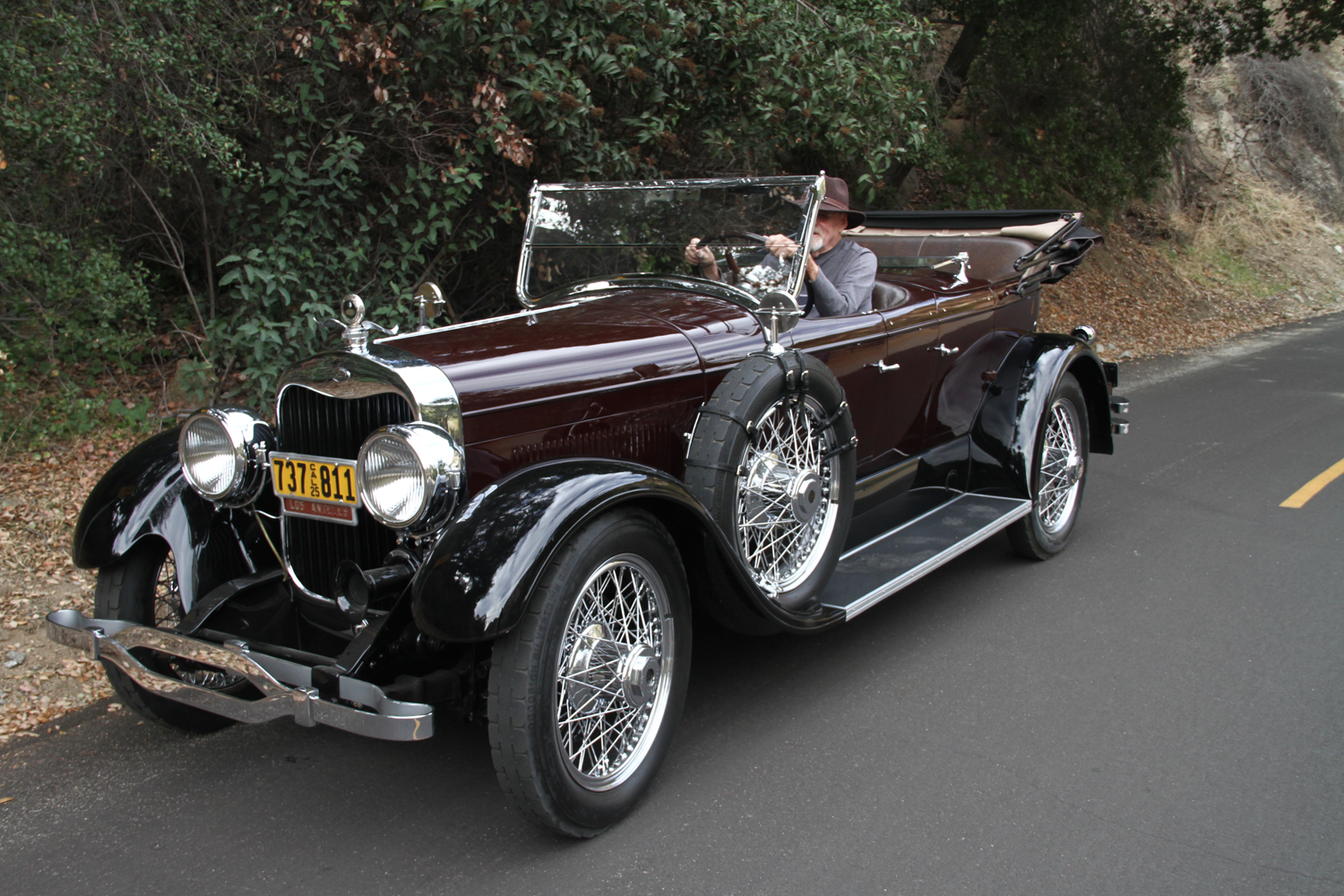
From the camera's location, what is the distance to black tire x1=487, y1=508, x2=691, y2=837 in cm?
243

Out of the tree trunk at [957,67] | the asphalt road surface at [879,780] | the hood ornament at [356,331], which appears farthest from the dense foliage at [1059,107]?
the hood ornament at [356,331]

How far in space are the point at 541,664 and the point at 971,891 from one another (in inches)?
46.3

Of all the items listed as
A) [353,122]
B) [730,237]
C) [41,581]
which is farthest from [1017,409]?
[41,581]

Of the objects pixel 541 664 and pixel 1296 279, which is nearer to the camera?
pixel 541 664

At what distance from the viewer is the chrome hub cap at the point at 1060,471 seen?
15.8 feet

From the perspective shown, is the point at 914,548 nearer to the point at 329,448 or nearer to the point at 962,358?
the point at 962,358

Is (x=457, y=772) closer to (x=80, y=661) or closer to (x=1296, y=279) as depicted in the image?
(x=80, y=661)

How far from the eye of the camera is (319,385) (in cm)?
281

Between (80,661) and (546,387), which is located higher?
(546,387)

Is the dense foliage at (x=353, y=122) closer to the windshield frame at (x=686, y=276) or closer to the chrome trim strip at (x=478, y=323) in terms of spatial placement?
the windshield frame at (x=686, y=276)

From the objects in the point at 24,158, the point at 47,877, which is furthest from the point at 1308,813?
the point at 24,158

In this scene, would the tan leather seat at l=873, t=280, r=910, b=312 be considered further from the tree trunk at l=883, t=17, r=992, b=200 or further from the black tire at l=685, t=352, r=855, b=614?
the tree trunk at l=883, t=17, r=992, b=200

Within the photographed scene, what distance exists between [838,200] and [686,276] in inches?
31.8

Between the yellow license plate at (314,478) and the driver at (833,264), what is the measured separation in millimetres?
1652
